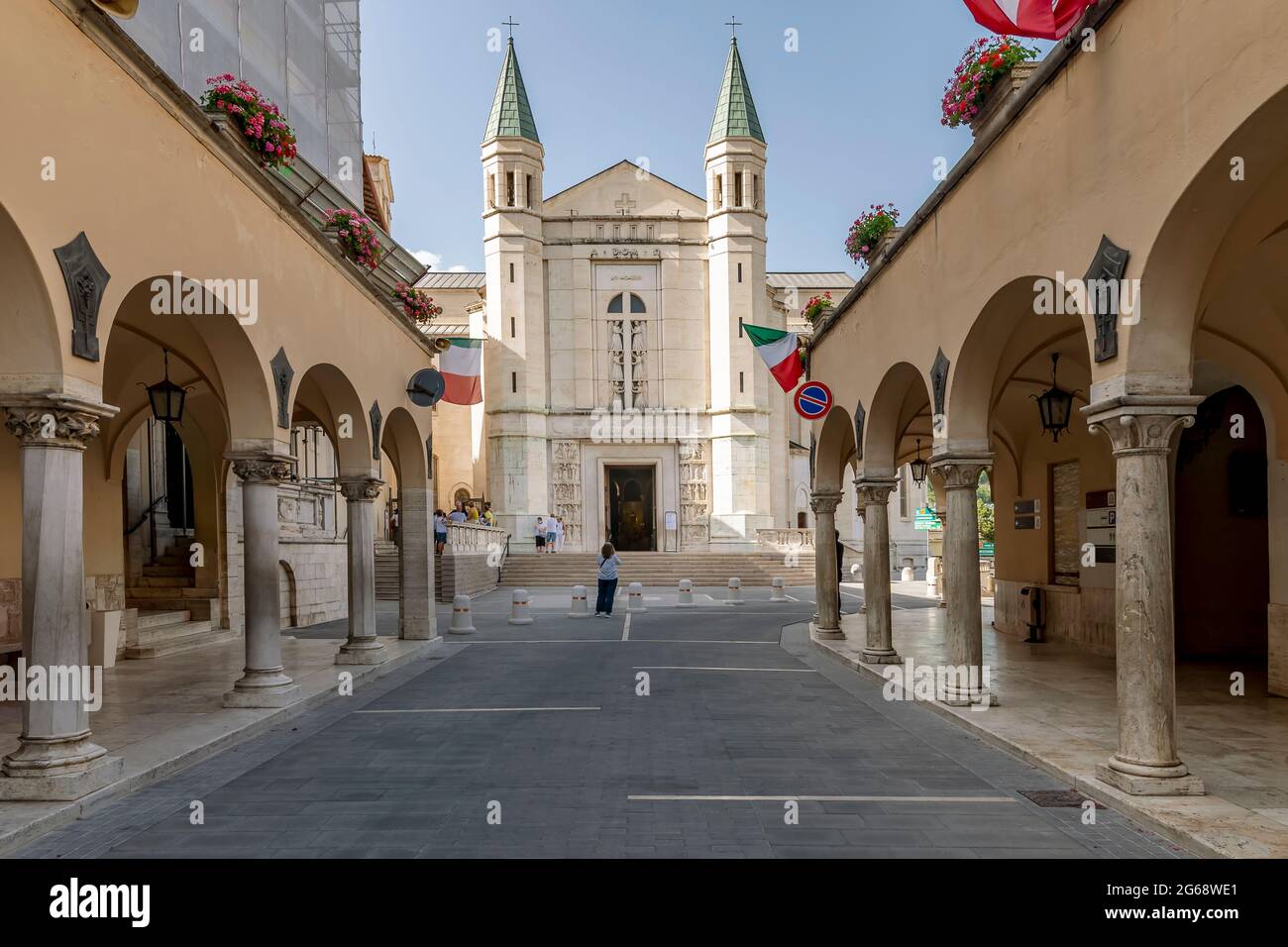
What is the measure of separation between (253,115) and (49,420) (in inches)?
185

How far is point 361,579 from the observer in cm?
1431

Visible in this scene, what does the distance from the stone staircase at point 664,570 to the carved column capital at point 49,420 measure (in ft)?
86.0

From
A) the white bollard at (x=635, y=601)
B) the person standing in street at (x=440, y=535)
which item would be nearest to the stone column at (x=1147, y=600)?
the white bollard at (x=635, y=601)

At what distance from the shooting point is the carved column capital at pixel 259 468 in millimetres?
10688

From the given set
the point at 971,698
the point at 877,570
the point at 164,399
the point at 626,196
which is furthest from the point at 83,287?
the point at 626,196

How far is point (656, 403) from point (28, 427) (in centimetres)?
3553

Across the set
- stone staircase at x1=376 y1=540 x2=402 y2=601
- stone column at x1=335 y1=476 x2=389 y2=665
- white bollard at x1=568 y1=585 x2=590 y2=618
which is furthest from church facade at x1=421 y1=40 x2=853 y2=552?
stone column at x1=335 y1=476 x2=389 y2=665

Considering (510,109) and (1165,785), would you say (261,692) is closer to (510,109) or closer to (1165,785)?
(1165,785)

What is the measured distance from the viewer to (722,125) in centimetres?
4166

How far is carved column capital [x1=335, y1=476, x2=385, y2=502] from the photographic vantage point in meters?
14.2

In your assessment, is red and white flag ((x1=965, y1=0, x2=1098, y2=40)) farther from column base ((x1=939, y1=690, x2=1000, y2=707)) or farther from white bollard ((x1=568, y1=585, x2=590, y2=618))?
white bollard ((x1=568, y1=585, x2=590, y2=618))
